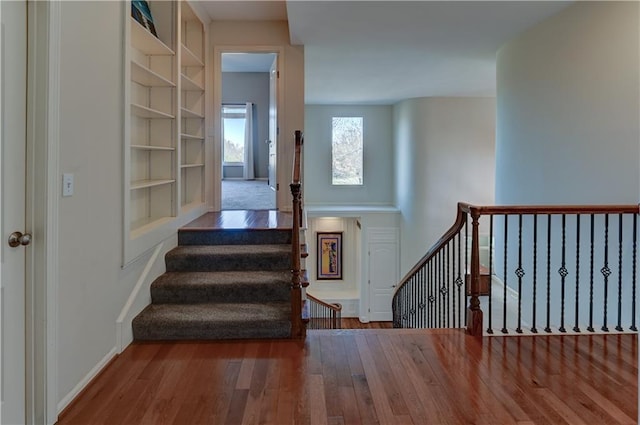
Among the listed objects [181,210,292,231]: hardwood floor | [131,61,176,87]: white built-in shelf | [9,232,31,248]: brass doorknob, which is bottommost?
[181,210,292,231]: hardwood floor

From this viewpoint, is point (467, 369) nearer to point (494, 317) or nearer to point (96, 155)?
point (96, 155)

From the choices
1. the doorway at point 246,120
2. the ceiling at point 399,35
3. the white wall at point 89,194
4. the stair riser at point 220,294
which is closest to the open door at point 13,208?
the white wall at point 89,194

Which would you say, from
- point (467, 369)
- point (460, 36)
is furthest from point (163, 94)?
point (467, 369)

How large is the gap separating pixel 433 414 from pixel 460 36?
3854mm

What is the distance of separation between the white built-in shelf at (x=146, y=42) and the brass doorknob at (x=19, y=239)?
6.56 ft

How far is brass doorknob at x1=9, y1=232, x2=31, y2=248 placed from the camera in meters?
1.93

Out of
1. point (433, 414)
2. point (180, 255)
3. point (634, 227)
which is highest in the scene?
point (634, 227)

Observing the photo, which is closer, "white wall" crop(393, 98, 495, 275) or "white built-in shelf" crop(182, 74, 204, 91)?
"white built-in shelf" crop(182, 74, 204, 91)

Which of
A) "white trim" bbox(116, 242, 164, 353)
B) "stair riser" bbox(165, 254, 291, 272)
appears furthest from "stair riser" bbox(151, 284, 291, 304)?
"stair riser" bbox(165, 254, 291, 272)

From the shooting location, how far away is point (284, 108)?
216 inches

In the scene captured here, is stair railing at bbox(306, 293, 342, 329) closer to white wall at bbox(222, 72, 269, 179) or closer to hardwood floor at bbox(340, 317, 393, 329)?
hardwood floor at bbox(340, 317, 393, 329)

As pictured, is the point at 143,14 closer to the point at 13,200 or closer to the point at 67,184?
the point at 67,184

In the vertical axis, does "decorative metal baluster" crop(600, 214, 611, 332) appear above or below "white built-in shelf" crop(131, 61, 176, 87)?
Result: below

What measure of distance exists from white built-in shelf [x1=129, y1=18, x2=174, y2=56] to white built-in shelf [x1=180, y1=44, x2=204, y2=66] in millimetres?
598
